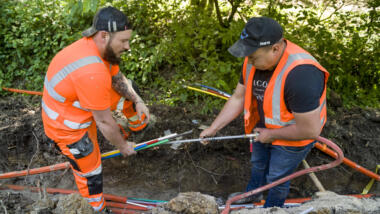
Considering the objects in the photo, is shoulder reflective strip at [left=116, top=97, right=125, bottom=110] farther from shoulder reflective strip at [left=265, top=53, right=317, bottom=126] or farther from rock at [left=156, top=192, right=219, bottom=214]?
shoulder reflective strip at [left=265, top=53, right=317, bottom=126]

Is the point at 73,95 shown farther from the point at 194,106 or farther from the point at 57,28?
the point at 57,28

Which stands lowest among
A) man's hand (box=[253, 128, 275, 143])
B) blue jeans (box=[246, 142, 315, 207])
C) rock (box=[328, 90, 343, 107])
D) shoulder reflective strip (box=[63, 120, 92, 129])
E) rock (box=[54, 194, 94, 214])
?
rock (box=[328, 90, 343, 107])

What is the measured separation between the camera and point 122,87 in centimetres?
330

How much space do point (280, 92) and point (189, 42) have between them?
380 centimetres

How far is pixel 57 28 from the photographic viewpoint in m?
6.74

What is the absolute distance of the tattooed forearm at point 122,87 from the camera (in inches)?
128

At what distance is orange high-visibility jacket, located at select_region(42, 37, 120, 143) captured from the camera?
2.40m

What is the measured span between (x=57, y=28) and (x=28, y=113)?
101 inches

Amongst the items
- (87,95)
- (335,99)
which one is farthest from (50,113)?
(335,99)

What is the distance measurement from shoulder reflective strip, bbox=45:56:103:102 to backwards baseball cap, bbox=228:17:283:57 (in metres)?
1.22

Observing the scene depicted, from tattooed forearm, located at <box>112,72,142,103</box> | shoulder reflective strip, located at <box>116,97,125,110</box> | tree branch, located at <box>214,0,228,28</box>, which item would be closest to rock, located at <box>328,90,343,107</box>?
tree branch, located at <box>214,0,228,28</box>

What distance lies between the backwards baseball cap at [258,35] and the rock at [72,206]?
1690 millimetres

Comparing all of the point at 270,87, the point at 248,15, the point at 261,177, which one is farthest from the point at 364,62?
the point at 270,87

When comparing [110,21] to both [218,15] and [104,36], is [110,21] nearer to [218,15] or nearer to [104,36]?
[104,36]
